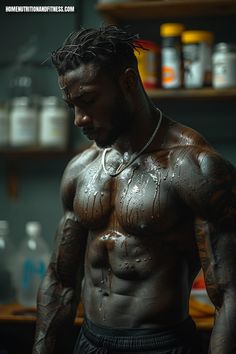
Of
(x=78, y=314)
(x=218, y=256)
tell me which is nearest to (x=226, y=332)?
(x=218, y=256)

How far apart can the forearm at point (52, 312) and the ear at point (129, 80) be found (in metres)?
0.50

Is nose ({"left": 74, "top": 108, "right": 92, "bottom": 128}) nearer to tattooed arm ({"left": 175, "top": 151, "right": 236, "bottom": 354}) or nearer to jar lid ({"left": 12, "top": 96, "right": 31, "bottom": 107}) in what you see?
tattooed arm ({"left": 175, "top": 151, "right": 236, "bottom": 354})

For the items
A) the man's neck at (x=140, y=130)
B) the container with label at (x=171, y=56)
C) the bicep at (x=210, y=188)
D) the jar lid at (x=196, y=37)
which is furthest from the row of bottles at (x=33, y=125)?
the bicep at (x=210, y=188)

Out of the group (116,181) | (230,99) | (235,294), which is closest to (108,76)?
(116,181)

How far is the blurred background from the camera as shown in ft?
7.53

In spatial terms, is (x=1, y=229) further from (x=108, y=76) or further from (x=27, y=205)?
(x=108, y=76)

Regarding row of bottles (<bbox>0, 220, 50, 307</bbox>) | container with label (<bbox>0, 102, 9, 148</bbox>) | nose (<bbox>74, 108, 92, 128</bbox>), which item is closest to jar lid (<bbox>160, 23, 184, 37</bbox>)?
container with label (<bbox>0, 102, 9, 148</bbox>)

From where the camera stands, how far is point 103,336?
1.47 m

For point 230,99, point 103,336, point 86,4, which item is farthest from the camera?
point 86,4

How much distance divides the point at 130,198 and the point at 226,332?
32 cm

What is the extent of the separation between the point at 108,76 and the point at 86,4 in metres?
1.26

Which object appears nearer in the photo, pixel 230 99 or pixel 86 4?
pixel 230 99

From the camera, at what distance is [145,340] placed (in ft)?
4.65

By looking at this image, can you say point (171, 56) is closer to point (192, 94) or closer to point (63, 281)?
point (192, 94)
